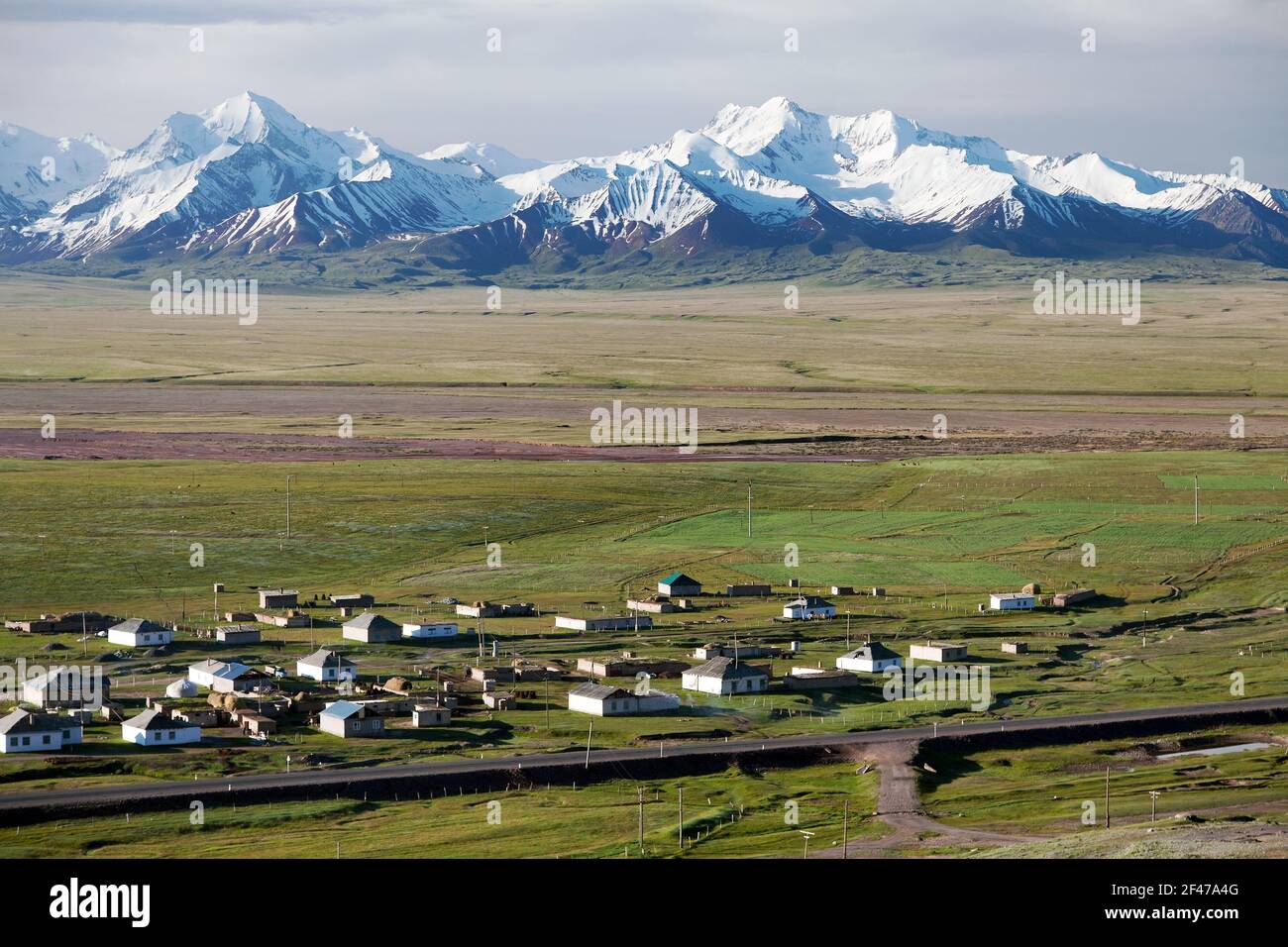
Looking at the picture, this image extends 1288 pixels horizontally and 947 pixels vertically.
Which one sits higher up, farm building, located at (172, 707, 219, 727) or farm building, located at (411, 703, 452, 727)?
farm building, located at (172, 707, 219, 727)

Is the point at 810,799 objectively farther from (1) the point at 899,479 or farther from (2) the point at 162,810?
(1) the point at 899,479

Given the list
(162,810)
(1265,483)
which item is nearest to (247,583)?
(162,810)

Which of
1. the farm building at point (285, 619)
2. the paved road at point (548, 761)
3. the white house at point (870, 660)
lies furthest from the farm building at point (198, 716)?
the white house at point (870, 660)

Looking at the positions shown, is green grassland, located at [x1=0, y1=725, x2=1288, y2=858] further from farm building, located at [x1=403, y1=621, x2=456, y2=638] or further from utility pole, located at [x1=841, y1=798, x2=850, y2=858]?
farm building, located at [x1=403, y1=621, x2=456, y2=638]

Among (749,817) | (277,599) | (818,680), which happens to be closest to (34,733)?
(749,817)

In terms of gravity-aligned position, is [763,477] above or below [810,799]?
above

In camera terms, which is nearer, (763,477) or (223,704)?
(223,704)

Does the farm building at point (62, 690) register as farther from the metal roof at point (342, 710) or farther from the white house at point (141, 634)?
the white house at point (141, 634)

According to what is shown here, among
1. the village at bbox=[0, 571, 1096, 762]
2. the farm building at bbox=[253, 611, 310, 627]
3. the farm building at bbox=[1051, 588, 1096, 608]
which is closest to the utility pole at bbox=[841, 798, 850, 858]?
the village at bbox=[0, 571, 1096, 762]
